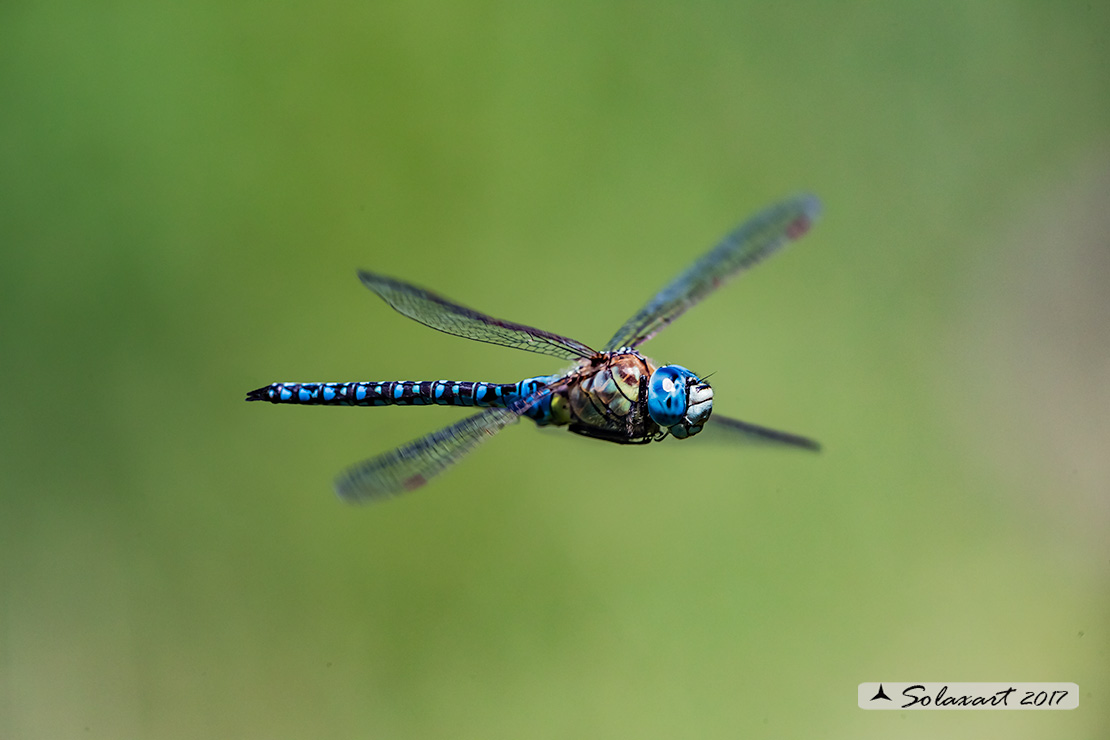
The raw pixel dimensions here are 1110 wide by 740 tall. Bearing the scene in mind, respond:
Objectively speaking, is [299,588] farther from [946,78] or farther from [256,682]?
[946,78]

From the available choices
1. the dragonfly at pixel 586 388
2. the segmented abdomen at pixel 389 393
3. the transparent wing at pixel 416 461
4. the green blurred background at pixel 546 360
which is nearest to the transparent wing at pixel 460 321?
the dragonfly at pixel 586 388

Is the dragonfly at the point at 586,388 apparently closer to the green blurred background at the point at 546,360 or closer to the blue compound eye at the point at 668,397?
the blue compound eye at the point at 668,397

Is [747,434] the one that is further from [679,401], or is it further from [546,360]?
[546,360]

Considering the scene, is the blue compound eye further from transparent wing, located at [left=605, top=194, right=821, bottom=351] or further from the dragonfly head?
transparent wing, located at [left=605, top=194, right=821, bottom=351]

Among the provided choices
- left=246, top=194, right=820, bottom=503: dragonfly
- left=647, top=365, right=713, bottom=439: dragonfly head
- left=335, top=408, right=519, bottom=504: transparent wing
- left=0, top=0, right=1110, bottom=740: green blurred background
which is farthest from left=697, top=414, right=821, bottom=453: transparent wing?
left=335, top=408, right=519, bottom=504: transparent wing

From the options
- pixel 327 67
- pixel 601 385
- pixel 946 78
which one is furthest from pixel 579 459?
pixel 946 78
